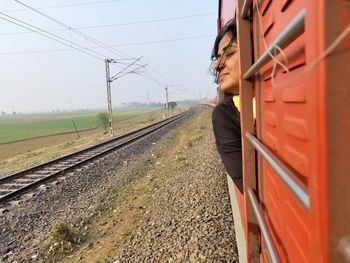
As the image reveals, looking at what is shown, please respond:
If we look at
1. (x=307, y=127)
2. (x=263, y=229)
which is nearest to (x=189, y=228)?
(x=263, y=229)

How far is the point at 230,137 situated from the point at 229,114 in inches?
7.6

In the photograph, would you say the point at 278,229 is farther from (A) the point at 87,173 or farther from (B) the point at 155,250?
(A) the point at 87,173

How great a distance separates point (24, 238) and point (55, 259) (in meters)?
1.12

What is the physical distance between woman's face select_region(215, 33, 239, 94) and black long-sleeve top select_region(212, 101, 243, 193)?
19 cm

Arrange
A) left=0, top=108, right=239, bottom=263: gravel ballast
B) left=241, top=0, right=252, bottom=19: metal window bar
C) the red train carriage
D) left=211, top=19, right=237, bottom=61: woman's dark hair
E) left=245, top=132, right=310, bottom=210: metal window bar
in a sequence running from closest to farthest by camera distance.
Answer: the red train carriage < left=245, top=132, right=310, bottom=210: metal window bar < left=241, top=0, right=252, bottom=19: metal window bar < left=211, top=19, right=237, bottom=61: woman's dark hair < left=0, top=108, right=239, bottom=263: gravel ballast

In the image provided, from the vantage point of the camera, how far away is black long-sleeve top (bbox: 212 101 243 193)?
269 cm

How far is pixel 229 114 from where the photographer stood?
2801 millimetres

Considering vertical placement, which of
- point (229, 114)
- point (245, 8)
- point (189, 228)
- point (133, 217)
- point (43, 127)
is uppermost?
point (245, 8)

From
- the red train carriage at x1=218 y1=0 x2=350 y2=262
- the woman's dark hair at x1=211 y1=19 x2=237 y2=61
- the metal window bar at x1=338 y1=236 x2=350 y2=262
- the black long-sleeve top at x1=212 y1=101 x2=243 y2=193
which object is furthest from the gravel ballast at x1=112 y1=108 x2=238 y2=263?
the metal window bar at x1=338 y1=236 x2=350 y2=262

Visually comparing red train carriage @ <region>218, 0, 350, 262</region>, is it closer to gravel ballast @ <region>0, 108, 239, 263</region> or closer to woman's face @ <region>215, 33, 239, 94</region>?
woman's face @ <region>215, 33, 239, 94</region>

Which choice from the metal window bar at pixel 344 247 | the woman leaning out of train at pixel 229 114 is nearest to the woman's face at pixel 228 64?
the woman leaning out of train at pixel 229 114

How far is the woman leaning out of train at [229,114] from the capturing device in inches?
104

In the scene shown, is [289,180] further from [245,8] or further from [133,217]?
[133,217]

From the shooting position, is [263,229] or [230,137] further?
[230,137]
